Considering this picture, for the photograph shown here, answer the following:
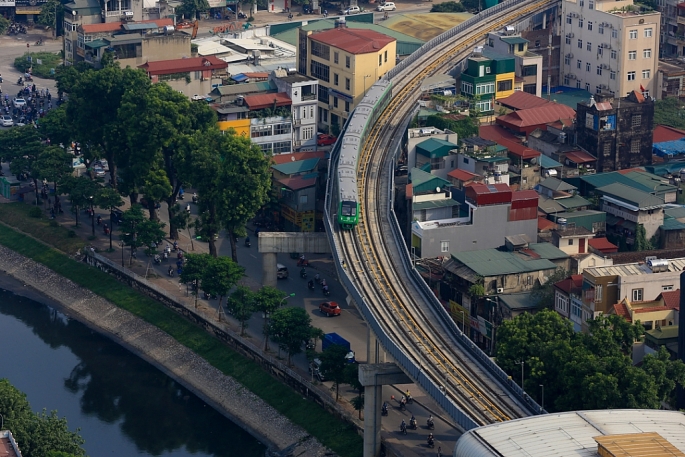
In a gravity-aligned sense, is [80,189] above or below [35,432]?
above

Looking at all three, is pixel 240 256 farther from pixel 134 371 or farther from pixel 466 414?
pixel 466 414

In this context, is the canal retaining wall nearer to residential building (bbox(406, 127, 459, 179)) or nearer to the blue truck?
the blue truck

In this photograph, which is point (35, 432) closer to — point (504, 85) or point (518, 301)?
point (518, 301)

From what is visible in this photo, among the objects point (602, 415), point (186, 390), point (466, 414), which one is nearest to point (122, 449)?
point (186, 390)

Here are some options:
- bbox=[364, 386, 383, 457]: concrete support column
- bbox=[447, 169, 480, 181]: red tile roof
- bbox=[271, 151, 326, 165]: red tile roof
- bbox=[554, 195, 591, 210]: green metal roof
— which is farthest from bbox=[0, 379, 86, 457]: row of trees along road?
bbox=[271, 151, 326, 165]: red tile roof

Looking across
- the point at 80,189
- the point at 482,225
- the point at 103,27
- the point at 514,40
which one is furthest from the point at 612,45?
the point at 103,27

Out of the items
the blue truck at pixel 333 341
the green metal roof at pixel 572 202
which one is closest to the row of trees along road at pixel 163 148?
the blue truck at pixel 333 341
